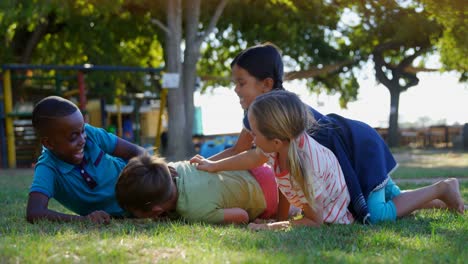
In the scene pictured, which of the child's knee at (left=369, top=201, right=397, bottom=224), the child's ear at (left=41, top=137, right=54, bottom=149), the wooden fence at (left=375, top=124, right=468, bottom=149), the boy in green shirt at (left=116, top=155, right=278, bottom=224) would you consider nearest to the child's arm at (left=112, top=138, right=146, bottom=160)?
the boy in green shirt at (left=116, top=155, right=278, bottom=224)

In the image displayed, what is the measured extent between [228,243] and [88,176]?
172 centimetres

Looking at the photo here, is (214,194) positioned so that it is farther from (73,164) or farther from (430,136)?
(430,136)

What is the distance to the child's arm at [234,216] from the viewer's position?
413 cm

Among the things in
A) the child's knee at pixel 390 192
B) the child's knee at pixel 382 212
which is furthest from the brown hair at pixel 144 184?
the child's knee at pixel 390 192

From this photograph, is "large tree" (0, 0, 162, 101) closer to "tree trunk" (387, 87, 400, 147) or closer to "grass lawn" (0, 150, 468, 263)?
"tree trunk" (387, 87, 400, 147)

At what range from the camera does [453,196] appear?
4.47 metres

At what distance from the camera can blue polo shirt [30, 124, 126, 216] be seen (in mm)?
4340

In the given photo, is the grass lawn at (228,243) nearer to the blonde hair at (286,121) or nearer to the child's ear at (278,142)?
the blonde hair at (286,121)

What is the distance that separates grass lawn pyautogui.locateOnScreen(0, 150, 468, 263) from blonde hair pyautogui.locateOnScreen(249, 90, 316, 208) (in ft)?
1.24

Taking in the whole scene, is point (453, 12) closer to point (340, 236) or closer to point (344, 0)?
point (344, 0)

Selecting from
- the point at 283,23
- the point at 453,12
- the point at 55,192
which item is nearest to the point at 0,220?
the point at 55,192

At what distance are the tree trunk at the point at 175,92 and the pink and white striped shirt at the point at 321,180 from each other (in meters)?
12.5

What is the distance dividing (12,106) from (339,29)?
1493 centimetres

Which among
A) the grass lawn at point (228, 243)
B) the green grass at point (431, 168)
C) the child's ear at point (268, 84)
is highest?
the child's ear at point (268, 84)
